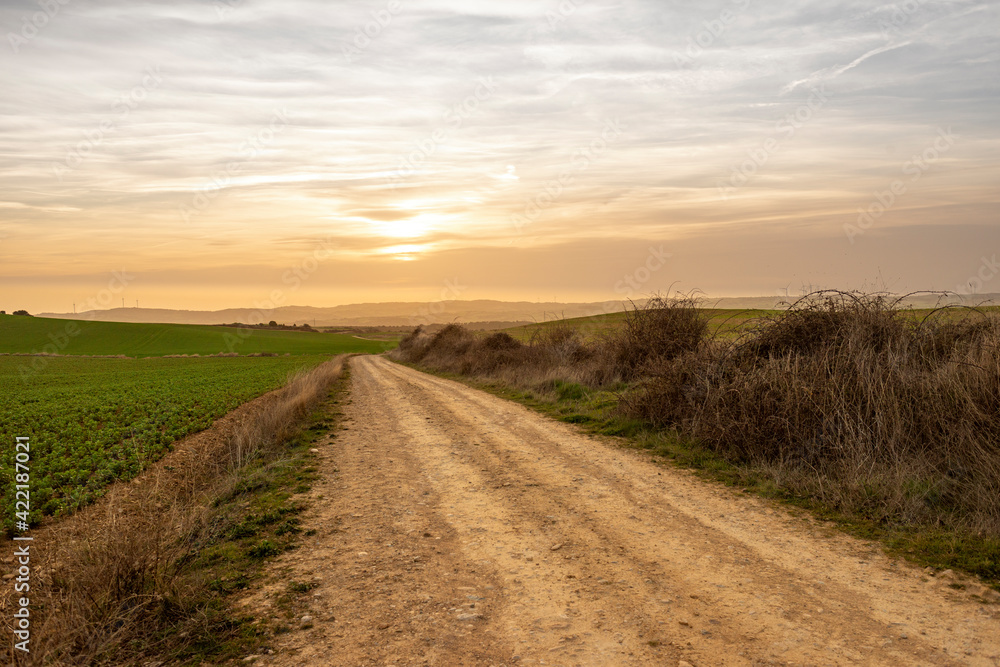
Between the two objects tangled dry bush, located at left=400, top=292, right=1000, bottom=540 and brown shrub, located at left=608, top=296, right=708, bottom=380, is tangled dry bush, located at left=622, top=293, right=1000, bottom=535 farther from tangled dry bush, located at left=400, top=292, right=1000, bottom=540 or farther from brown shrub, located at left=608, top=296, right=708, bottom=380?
brown shrub, located at left=608, top=296, right=708, bottom=380

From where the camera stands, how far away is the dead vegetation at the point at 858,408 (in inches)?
269

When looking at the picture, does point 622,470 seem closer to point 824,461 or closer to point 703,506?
point 703,506

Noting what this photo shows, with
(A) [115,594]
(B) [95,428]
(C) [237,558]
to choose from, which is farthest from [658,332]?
(B) [95,428]

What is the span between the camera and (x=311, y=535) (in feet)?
22.4

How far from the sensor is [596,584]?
5.21 metres

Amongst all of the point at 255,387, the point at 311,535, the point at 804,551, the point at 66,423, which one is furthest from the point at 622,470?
the point at 255,387

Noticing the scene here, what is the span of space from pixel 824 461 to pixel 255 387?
1093 inches

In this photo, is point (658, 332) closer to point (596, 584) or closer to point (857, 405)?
point (857, 405)

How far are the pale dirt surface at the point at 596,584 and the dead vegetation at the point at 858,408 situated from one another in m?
1.10

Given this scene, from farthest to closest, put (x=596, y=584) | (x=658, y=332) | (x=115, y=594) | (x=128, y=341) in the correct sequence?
(x=128, y=341), (x=658, y=332), (x=596, y=584), (x=115, y=594)

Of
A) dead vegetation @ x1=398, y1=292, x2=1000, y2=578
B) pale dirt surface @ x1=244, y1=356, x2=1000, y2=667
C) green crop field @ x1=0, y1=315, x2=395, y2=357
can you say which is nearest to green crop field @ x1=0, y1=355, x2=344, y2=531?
pale dirt surface @ x1=244, y1=356, x2=1000, y2=667

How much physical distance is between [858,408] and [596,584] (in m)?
5.45

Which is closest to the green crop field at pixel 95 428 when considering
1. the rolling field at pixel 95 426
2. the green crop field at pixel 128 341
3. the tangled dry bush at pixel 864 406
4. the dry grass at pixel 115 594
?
the rolling field at pixel 95 426

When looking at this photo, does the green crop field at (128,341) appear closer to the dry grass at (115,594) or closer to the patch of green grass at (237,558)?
the patch of green grass at (237,558)
